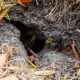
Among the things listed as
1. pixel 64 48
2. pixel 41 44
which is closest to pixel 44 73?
pixel 64 48

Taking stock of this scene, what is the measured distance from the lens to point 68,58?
5.63ft

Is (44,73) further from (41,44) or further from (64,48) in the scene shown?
(41,44)

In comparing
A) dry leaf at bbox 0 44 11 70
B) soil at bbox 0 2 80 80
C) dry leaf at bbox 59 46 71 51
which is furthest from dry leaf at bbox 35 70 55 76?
dry leaf at bbox 59 46 71 51

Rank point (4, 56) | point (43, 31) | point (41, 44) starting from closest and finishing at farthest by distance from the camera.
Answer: point (4, 56) → point (43, 31) → point (41, 44)

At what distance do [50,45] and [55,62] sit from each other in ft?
1.25

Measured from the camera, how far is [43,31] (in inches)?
72.7

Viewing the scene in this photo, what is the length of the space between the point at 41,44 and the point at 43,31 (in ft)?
1.23

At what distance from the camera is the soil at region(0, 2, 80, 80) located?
5.45ft

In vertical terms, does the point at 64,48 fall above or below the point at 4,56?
below

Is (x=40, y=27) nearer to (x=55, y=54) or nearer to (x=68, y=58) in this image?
(x=55, y=54)

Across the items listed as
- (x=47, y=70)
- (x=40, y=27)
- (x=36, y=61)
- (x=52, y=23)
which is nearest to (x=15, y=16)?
(x=40, y=27)

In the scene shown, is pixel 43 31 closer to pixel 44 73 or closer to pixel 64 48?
pixel 64 48

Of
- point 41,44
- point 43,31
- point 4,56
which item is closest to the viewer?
point 4,56

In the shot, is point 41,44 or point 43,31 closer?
point 43,31
